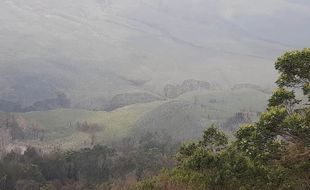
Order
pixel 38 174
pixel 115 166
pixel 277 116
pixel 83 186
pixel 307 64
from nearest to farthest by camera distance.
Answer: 1. pixel 277 116
2. pixel 307 64
3. pixel 83 186
4. pixel 38 174
5. pixel 115 166

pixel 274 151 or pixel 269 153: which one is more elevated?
pixel 274 151

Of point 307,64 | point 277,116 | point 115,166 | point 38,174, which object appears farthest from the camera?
point 115,166

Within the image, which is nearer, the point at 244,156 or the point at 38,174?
the point at 244,156

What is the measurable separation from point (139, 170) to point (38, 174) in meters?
30.5

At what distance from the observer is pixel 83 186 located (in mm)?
157750

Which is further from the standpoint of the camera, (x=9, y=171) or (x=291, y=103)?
(x=9, y=171)

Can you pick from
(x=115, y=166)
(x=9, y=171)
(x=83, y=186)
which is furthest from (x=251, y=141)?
(x=115, y=166)

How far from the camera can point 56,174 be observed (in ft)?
579

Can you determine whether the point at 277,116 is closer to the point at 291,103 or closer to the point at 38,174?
the point at 291,103

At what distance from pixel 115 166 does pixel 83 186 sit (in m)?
31.3

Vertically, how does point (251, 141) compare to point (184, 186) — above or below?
above

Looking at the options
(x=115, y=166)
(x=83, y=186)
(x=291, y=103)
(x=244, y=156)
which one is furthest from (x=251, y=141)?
(x=115, y=166)

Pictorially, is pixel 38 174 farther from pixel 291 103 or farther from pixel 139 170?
pixel 291 103

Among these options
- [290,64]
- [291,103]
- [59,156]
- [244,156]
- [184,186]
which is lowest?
[59,156]
